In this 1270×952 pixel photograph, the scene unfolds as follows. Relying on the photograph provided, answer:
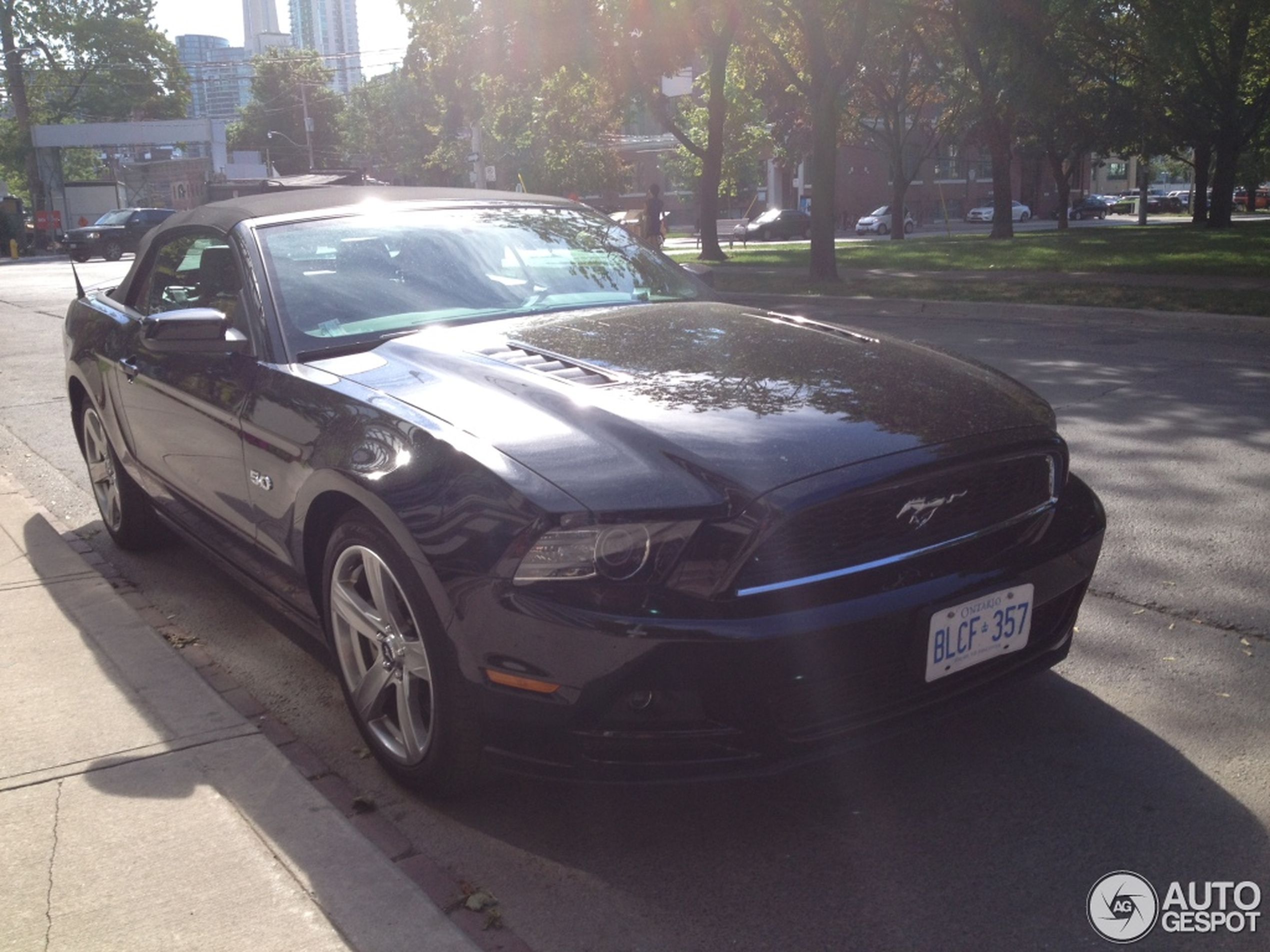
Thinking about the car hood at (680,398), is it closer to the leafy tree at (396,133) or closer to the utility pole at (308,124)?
the leafy tree at (396,133)

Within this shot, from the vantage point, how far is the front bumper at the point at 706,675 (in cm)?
259

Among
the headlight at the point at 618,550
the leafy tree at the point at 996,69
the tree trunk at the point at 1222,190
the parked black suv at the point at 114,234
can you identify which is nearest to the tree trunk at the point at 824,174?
the leafy tree at the point at 996,69

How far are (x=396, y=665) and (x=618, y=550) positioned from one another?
827 mm

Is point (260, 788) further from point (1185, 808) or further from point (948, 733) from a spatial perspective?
point (1185, 808)

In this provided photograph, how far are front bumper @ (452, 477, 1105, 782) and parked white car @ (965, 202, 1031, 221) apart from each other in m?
61.7

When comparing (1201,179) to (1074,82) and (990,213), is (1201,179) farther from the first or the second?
(990,213)

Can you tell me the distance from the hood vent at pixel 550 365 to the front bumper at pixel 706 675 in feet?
2.53

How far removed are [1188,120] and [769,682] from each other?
42013 millimetres

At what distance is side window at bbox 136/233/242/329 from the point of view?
425 cm

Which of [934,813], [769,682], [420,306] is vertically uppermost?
[420,306]

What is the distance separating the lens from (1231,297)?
1265cm

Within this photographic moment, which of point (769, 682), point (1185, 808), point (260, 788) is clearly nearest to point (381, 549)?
point (260, 788)

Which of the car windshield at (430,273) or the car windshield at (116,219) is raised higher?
the car windshield at (116,219)

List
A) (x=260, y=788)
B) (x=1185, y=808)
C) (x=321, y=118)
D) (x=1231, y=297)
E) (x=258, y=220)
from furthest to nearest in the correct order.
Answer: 1. (x=321, y=118)
2. (x=1231, y=297)
3. (x=258, y=220)
4. (x=260, y=788)
5. (x=1185, y=808)
